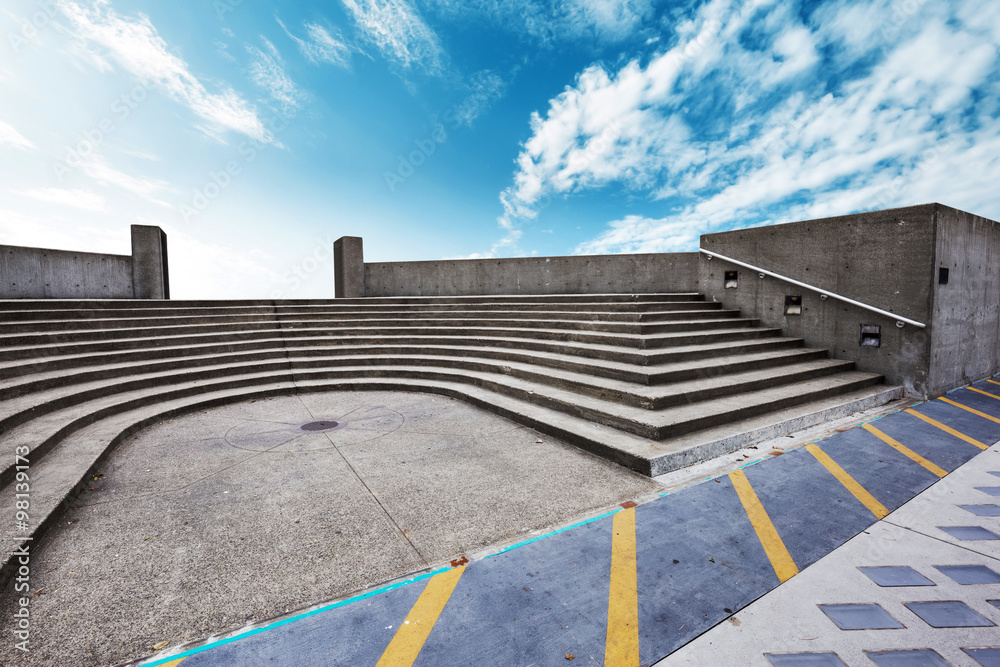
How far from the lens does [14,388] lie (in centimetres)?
525

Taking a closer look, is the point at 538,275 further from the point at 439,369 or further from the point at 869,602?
the point at 869,602

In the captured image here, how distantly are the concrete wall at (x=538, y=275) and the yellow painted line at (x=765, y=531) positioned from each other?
7173mm

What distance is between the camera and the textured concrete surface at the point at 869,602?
1.91 metres

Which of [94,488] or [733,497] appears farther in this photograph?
[94,488]

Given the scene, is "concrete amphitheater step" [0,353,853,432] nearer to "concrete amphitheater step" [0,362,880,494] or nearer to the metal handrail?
"concrete amphitheater step" [0,362,880,494]

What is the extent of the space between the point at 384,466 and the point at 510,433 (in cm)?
157

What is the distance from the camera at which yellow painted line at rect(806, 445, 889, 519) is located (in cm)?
317

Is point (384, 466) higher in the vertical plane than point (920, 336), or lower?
lower

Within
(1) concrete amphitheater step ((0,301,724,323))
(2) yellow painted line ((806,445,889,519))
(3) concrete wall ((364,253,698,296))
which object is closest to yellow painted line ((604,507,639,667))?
(2) yellow painted line ((806,445,889,519))

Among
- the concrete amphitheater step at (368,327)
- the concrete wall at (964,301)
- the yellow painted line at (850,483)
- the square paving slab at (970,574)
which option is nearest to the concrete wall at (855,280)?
the concrete wall at (964,301)

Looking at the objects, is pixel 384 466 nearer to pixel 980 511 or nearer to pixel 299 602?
pixel 299 602

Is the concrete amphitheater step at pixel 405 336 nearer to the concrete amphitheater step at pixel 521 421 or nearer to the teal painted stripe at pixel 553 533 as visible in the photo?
the concrete amphitheater step at pixel 521 421

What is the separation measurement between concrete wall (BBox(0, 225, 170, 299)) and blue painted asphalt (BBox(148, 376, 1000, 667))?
12.0m

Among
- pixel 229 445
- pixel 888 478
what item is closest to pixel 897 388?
pixel 888 478
